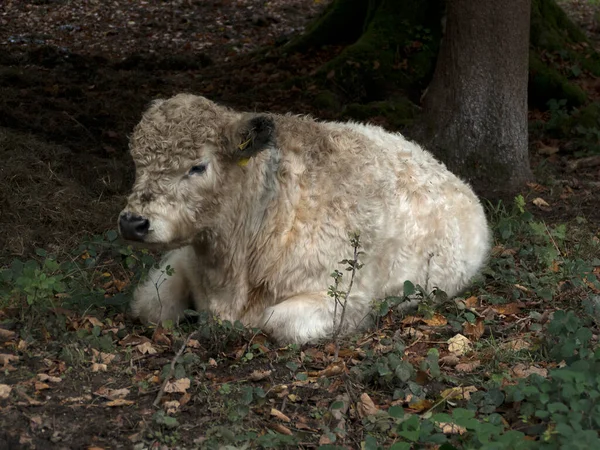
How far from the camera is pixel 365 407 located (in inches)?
204

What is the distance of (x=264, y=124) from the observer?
579 centimetres

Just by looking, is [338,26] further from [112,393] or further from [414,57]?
[112,393]

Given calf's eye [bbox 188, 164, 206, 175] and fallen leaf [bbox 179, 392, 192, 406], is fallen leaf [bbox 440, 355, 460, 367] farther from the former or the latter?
calf's eye [bbox 188, 164, 206, 175]

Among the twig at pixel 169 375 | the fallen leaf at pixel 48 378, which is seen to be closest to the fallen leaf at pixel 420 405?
the twig at pixel 169 375

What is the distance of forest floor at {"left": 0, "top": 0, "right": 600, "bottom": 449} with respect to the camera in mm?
4965

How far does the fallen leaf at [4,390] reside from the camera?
500cm

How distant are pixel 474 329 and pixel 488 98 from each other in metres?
3.76

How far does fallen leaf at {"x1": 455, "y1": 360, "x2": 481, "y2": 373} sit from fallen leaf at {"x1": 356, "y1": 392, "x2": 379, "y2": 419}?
2.58ft

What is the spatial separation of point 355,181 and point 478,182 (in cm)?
315

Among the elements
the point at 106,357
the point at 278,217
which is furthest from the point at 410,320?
the point at 106,357

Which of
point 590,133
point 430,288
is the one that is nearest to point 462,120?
point 590,133

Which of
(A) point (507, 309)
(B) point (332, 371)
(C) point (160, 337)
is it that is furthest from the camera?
(A) point (507, 309)

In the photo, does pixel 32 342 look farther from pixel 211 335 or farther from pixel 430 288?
pixel 430 288

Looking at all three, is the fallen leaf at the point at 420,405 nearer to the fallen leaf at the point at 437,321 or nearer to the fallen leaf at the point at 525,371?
the fallen leaf at the point at 525,371
